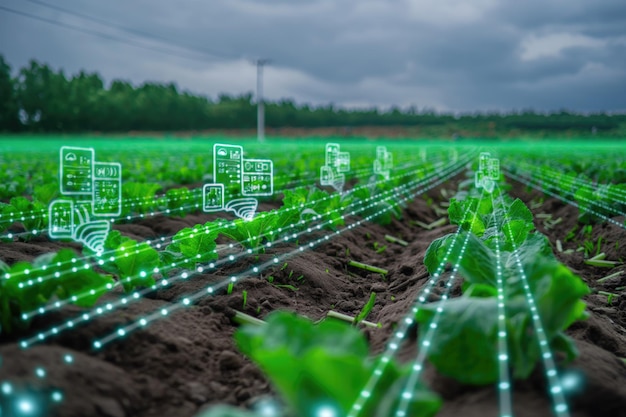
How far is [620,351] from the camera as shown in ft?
10.5

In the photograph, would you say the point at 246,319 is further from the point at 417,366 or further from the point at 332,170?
the point at 332,170

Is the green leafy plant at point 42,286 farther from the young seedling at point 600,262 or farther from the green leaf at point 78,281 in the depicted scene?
the young seedling at point 600,262

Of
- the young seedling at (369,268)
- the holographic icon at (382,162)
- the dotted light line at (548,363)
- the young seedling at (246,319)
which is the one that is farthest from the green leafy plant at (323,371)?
the holographic icon at (382,162)

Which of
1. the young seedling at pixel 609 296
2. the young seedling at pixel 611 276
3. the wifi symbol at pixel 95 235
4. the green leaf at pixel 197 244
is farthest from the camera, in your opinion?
the young seedling at pixel 611 276

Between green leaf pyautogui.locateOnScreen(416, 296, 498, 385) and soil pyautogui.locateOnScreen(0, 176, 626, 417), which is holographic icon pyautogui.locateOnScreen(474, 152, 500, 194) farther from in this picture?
green leaf pyautogui.locateOnScreen(416, 296, 498, 385)

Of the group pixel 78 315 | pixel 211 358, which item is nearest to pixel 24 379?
pixel 78 315

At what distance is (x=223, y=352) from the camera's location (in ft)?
9.93

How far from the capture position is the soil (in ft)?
7.21

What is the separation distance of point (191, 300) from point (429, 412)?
202cm

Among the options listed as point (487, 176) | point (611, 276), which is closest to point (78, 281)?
point (611, 276)

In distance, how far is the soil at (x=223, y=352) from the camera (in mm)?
2197

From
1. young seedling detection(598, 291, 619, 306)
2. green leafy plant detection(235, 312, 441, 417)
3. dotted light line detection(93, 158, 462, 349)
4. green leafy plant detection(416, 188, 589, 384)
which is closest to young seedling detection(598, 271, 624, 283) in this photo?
young seedling detection(598, 291, 619, 306)

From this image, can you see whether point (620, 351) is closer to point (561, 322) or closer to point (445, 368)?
point (561, 322)

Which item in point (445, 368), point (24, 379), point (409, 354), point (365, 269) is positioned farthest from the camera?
point (365, 269)
